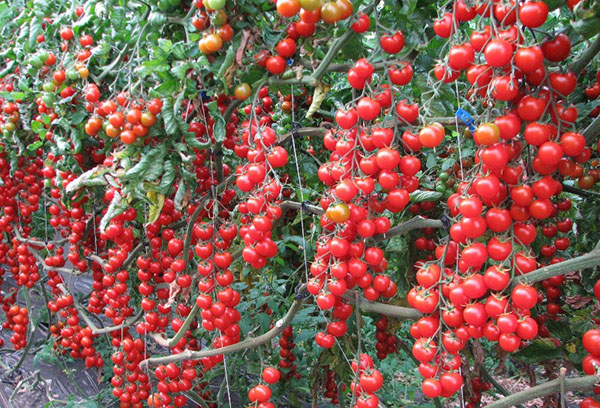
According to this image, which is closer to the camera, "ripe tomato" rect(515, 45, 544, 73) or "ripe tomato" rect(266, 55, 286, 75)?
"ripe tomato" rect(515, 45, 544, 73)

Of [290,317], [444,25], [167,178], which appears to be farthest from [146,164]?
[444,25]

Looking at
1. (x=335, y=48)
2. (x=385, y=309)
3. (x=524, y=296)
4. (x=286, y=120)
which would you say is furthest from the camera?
(x=286, y=120)

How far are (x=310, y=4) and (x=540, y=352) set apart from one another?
98 centimetres

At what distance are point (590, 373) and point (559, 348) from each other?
347 mm

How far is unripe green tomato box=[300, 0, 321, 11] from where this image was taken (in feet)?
2.85

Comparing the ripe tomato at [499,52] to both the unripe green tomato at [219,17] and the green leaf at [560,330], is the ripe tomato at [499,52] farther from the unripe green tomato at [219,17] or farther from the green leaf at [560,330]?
the green leaf at [560,330]

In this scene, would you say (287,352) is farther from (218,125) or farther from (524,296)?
(524,296)

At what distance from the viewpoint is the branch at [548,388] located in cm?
79

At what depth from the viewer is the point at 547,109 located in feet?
2.58

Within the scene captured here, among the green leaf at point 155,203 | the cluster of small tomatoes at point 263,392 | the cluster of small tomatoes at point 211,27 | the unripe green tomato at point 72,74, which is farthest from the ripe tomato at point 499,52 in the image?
the unripe green tomato at point 72,74

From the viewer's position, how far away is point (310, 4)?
87 cm

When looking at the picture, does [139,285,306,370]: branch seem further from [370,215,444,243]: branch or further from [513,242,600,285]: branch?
[513,242,600,285]: branch

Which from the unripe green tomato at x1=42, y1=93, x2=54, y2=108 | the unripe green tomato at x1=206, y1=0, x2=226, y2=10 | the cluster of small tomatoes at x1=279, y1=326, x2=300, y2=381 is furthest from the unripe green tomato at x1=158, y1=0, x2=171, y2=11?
the cluster of small tomatoes at x1=279, y1=326, x2=300, y2=381

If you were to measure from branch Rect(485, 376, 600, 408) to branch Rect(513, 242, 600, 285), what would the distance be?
180 mm
